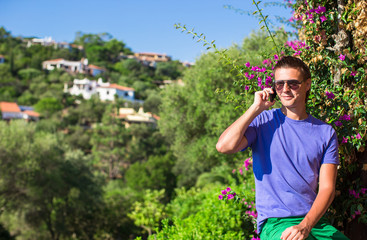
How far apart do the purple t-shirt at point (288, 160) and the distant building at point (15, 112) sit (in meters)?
56.2

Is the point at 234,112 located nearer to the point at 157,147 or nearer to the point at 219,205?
the point at 219,205

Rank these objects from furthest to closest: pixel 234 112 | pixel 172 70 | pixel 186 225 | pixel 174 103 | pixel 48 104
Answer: pixel 172 70 → pixel 48 104 → pixel 174 103 → pixel 234 112 → pixel 186 225

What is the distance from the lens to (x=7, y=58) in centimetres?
7988

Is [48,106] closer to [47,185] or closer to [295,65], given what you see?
[47,185]

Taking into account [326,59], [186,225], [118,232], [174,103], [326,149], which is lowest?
[118,232]

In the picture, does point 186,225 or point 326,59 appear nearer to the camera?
point 326,59

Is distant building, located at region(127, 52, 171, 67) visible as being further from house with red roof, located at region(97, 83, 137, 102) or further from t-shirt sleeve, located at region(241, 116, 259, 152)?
t-shirt sleeve, located at region(241, 116, 259, 152)

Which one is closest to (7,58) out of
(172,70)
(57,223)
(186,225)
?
(172,70)

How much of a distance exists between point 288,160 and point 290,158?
2 centimetres

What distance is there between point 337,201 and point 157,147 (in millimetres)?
44685

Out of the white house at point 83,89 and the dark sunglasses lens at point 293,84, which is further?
the white house at point 83,89

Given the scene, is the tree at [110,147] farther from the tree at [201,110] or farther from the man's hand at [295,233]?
the man's hand at [295,233]

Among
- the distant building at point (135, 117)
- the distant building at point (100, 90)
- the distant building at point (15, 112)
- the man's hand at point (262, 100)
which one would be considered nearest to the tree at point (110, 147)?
the distant building at point (135, 117)

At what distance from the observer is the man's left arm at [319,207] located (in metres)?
1.85
